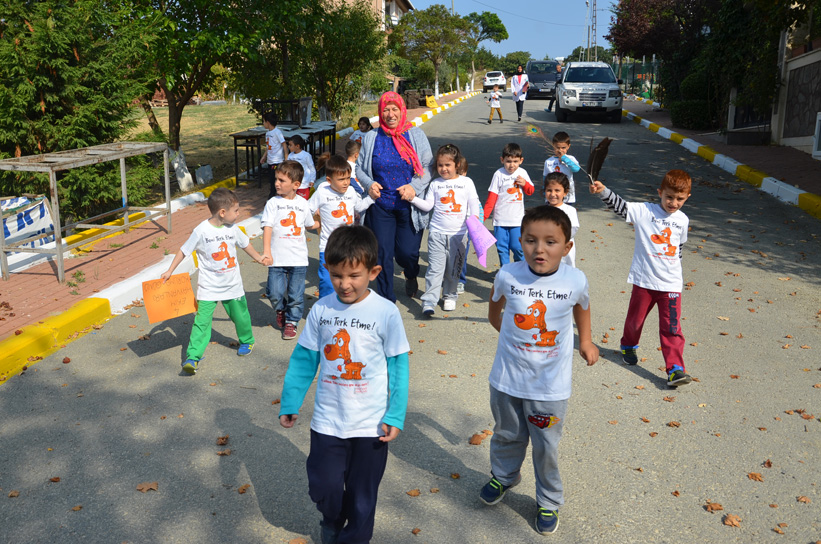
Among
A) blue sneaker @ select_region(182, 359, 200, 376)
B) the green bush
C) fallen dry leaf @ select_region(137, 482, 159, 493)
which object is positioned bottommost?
fallen dry leaf @ select_region(137, 482, 159, 493)

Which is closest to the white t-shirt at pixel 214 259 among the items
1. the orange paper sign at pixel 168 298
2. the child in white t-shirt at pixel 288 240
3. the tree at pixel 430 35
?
the orange paper sign at pixel 168 298

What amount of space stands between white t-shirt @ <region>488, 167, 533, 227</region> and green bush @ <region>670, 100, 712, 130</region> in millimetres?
15888

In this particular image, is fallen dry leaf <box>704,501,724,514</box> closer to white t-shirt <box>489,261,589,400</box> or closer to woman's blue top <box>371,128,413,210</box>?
white t-shirt <box>489,261,589,400</box>

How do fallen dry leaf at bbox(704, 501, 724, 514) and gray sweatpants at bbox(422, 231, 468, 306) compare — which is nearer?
fallen dry leaf at bbox(704, 501, 724, 514)

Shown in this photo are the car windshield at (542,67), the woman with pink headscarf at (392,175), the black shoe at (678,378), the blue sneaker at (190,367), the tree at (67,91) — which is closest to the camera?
the black shoe at (678,378)

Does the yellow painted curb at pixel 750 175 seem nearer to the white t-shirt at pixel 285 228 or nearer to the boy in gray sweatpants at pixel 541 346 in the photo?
the white t-shirt at pixel 285 228

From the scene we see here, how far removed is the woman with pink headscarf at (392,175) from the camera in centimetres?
620

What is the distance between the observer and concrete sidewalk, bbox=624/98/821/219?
A: 11430 millimetres

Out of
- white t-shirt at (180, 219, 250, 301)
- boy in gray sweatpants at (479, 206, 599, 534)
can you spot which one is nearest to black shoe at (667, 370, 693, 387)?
boy in gray sweatpants at (479, 206, 599, 534)

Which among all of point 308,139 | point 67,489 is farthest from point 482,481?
point 308,139

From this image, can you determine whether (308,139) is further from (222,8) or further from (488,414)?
(488,414)

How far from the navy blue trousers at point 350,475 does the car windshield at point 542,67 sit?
120ft

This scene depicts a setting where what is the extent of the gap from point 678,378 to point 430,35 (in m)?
45.6

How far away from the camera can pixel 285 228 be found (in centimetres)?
613
